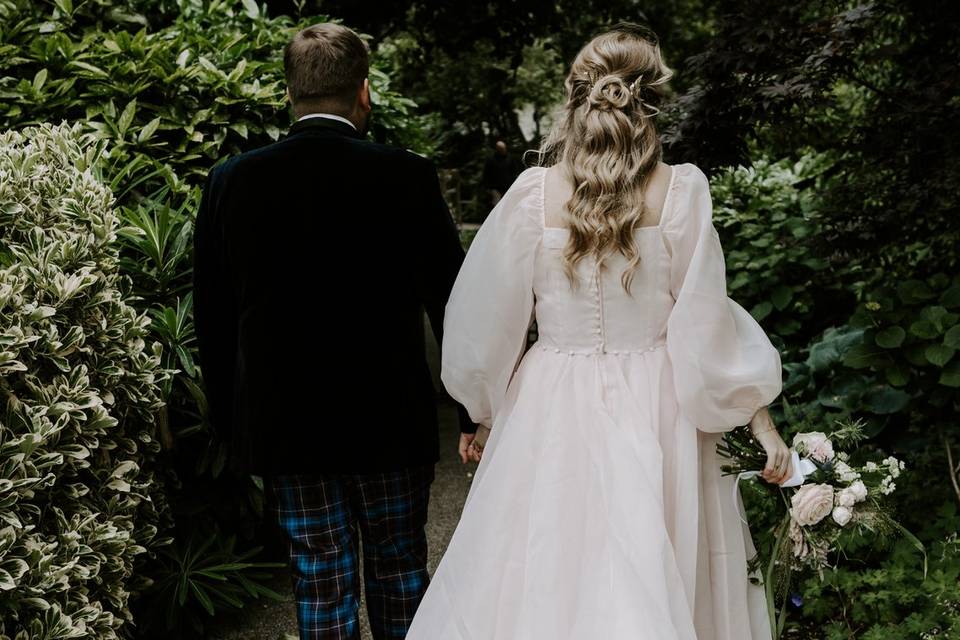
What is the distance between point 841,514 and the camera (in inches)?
87.2

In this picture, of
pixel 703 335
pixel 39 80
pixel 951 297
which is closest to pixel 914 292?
pixel 951 297

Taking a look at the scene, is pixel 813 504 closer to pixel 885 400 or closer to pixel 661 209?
pixel 661 209

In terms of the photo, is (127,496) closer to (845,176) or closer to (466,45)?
(845,176)

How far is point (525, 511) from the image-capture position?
2266mm

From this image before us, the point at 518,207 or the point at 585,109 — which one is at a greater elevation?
the point at 585,109

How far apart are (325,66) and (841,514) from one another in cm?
175

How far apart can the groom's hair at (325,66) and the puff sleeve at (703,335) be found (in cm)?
91

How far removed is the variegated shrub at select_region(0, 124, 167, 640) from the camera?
7.28 feet

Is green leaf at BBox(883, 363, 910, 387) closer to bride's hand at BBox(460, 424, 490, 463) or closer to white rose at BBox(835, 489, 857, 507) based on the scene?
white rose at BBox(835, 489, 857, 507)

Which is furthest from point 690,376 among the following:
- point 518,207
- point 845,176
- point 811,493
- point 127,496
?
point 845,176

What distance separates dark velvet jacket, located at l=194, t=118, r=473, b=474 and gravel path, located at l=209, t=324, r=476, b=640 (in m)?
1.21

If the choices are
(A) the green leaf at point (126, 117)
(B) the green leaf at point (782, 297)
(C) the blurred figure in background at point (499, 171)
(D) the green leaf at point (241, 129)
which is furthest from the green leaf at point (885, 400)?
(C) the blurred figure in background at point (499, 171)

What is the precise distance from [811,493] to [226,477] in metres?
2.19

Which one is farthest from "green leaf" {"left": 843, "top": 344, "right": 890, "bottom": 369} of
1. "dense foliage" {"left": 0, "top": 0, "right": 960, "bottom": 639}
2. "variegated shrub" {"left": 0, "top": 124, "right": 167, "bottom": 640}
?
"variegated shrub" {"left": 0, "top": 124, "right": 167, "bottom": 640}
